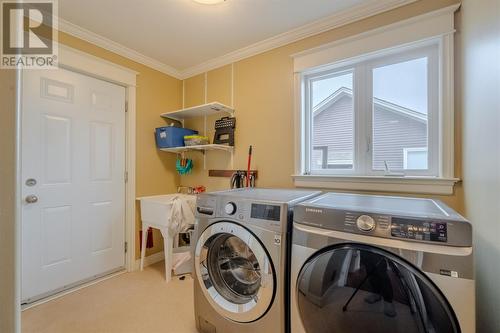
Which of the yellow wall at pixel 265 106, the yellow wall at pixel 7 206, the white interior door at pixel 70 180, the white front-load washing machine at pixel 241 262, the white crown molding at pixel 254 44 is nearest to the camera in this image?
the yellow wall at pixel 7 206

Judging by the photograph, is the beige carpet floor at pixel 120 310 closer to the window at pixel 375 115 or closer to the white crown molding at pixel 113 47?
the window at pixel 375 115

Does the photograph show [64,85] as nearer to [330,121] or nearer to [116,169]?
[116,169]

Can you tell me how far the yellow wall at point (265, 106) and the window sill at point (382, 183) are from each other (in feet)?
0.78

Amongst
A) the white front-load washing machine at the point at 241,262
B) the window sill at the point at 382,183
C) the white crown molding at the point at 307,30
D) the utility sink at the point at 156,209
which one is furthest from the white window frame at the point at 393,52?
the utility sink at the point at 156,209

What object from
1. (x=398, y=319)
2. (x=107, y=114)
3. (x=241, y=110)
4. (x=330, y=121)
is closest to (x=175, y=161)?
(x=107, y=114)

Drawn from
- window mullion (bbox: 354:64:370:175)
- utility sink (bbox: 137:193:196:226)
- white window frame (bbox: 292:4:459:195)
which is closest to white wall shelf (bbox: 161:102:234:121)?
white window frame (bbox: 292:4:459:195)

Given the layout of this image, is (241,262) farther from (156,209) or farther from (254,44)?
(254,44)

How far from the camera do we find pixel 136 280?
234cm

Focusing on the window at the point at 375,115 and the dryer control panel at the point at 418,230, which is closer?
the dryer control panel at the point at 418,230

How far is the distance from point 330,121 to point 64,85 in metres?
2.43

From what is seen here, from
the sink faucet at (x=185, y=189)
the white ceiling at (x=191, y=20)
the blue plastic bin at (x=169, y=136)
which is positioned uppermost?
the white ceiling at (x=191, y=20)

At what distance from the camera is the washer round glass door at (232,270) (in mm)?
1306

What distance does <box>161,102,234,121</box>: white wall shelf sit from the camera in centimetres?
250

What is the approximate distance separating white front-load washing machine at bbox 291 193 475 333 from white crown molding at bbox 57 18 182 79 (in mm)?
2468
